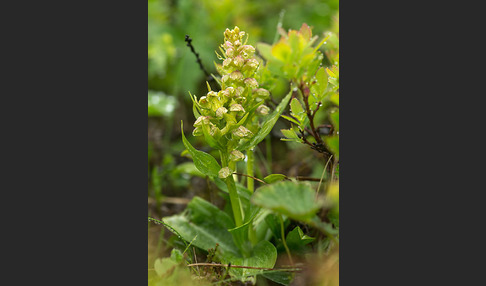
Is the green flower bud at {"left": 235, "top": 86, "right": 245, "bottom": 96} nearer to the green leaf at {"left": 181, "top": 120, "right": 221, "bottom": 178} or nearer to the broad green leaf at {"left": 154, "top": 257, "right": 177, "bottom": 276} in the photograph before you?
the green leaf at {"left": 181, "top": 120, "right": 221, "bottom": 178}


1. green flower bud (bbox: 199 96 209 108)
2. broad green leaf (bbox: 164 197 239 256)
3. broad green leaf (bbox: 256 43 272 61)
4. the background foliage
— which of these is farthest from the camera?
the background foliage

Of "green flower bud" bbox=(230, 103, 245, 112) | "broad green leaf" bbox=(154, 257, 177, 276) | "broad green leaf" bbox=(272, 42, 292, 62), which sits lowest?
"broad green leaf" bbox=(154, 257, 177, 276)

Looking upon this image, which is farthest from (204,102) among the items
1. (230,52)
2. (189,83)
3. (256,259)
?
(189,83)

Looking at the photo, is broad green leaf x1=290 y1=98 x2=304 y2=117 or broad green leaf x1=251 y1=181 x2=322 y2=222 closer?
broad green leaf x1=251 y1=181 x2=322 y2=222

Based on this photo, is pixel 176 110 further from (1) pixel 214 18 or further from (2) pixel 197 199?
(2) pixel 197 199

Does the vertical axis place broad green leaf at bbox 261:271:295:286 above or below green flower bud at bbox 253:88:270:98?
below

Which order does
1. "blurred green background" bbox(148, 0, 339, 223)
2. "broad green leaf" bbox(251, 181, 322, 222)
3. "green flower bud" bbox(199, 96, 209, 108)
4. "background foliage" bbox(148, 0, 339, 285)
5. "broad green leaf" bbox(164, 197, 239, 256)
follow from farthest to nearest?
"blurred green background" bbox(148, 0, 339, 223) → "background foliage" bbox(148, 0, 339, 285) → "broad green leaf" bbox(164, 197, 239, 256) → "green flower bud" bbox(199, 96, 209, 108) → "broad green leaf" bbox(251, 181, 322, 222)

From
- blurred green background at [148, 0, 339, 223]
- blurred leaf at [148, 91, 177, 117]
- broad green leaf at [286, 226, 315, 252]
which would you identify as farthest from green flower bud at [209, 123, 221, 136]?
blurred leaf at [148, 91, 177, 117]
